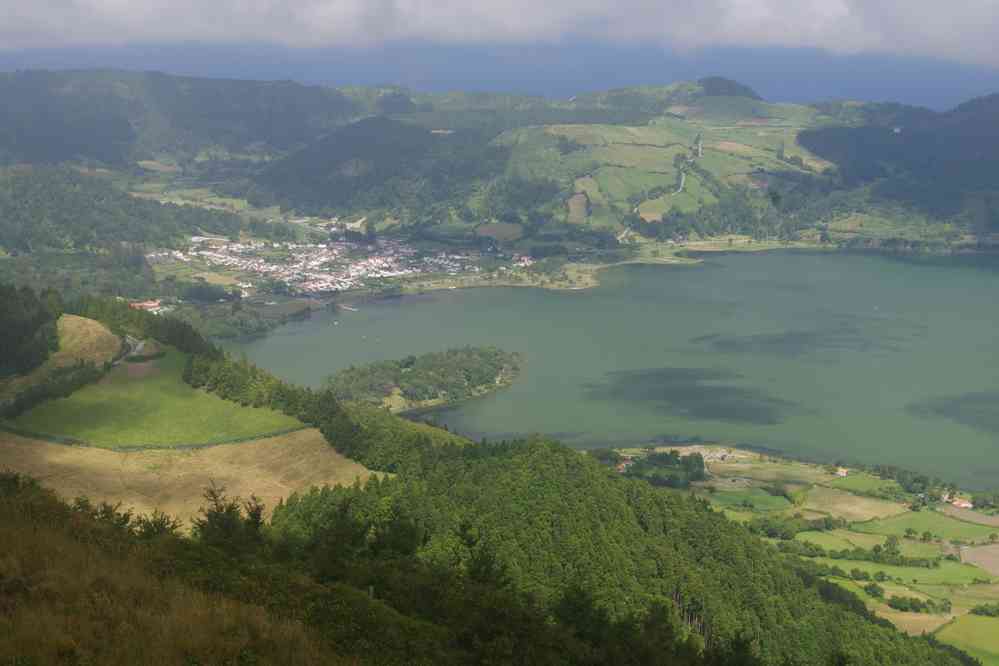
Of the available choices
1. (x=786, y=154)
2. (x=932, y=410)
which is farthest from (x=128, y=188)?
(x=932, y=410)

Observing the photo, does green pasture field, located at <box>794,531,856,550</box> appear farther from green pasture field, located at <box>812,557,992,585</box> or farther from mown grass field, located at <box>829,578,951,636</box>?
mown grass field, located at <box>829,578,951,636</box>

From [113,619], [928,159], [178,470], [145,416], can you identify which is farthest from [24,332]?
[928,159]

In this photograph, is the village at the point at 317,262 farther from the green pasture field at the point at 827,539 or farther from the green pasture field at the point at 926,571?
the green pasture field at the point at 926,571

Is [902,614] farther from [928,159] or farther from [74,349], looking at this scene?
[928,159]

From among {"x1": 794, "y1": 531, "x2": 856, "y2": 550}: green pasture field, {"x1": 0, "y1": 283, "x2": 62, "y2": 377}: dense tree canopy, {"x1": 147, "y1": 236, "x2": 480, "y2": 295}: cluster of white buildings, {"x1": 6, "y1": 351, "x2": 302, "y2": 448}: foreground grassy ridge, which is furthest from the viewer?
{"x1": 147, "y1": 236, "x2": 480, "y2": 295}: cluster of white buildings

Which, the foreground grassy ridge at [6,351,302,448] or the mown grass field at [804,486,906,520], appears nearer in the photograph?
the foreground grassy ridge at [6,351,302,448]

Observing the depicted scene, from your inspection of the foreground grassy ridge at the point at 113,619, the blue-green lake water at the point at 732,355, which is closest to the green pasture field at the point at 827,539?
the blue-green lake water at the point at 732,355

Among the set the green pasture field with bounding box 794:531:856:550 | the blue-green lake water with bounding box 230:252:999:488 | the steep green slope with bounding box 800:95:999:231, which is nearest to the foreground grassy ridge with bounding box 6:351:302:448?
the blue-green lake water with bounding box 230:252:999:488
